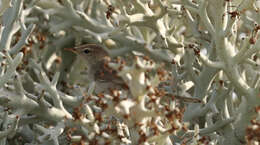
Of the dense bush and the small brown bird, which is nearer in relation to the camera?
the dense bush

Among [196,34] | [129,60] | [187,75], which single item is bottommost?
[129,60]

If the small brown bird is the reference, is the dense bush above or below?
above

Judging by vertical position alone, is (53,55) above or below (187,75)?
below

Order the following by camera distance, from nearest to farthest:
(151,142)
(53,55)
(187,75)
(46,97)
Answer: (151,142) < (187,75) < (46,97) < (53,55)

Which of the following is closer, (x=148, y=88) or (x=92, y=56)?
(x=148, y=88)

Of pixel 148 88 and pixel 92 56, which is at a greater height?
pixel 148 88

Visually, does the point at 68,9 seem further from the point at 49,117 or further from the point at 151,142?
the point at 151,142

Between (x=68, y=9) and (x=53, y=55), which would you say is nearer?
(x=68, y=9)

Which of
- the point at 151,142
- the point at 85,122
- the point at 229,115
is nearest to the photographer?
the point at 151,142

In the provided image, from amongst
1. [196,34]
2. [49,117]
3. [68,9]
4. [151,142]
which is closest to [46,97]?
[49,117]

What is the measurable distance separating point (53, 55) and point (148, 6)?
212 cm

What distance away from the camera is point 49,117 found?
417 centimetres

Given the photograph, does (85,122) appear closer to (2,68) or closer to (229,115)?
(2,68)

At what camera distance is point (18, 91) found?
4.06 m
